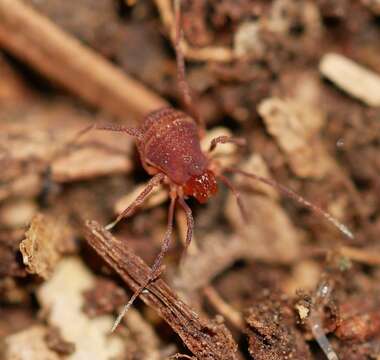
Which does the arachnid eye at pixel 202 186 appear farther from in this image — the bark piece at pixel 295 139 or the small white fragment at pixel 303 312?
the small white fragment at pixel 303 312

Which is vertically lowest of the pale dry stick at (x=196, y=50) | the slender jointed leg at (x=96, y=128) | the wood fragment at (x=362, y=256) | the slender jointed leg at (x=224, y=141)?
the wood fragment at (x=362, y=256)

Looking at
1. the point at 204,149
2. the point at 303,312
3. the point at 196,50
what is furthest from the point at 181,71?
the point at 303,312

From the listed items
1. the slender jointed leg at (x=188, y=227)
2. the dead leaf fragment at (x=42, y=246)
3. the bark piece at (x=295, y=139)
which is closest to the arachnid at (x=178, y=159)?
the slender jointed leg at (x=188, y=227)

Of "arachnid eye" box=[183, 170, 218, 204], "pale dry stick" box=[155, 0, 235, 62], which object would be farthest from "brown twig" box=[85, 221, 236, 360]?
"pale dry stick" box=[155, 0, 235, 62]

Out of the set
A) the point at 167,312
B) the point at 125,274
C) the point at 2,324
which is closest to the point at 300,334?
the point at 167,312

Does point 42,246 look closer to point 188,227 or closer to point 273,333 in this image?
point 188,227

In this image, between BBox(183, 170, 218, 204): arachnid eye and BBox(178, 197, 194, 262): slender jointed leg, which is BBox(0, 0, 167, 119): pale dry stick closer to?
BBox(183, 170, 218, 204): arachnid eye

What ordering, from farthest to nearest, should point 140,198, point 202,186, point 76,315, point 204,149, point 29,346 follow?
point 204,149
point 202,186
point 140,198
point 76,315
point 29,346
